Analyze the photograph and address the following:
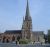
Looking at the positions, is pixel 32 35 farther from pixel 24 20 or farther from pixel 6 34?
pixel 6 34

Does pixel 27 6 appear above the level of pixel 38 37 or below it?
above

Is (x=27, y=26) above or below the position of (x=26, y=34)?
above

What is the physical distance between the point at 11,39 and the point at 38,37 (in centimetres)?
1722

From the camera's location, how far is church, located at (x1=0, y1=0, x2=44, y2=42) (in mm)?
111125

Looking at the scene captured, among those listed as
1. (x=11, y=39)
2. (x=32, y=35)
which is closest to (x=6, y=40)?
(x=11, y=39)

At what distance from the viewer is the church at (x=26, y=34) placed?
11112cm

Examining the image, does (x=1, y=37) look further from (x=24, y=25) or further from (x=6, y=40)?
(x=24, y=25)

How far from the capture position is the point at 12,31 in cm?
12862

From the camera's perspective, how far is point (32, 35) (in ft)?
379

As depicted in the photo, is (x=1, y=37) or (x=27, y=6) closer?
(x=27, y=6)

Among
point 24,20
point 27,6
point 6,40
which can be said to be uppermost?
point 27,6

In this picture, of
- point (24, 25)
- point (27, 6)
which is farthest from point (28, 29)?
point (27, 6)

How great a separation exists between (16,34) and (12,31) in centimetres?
616

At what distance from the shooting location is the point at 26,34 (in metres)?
113
